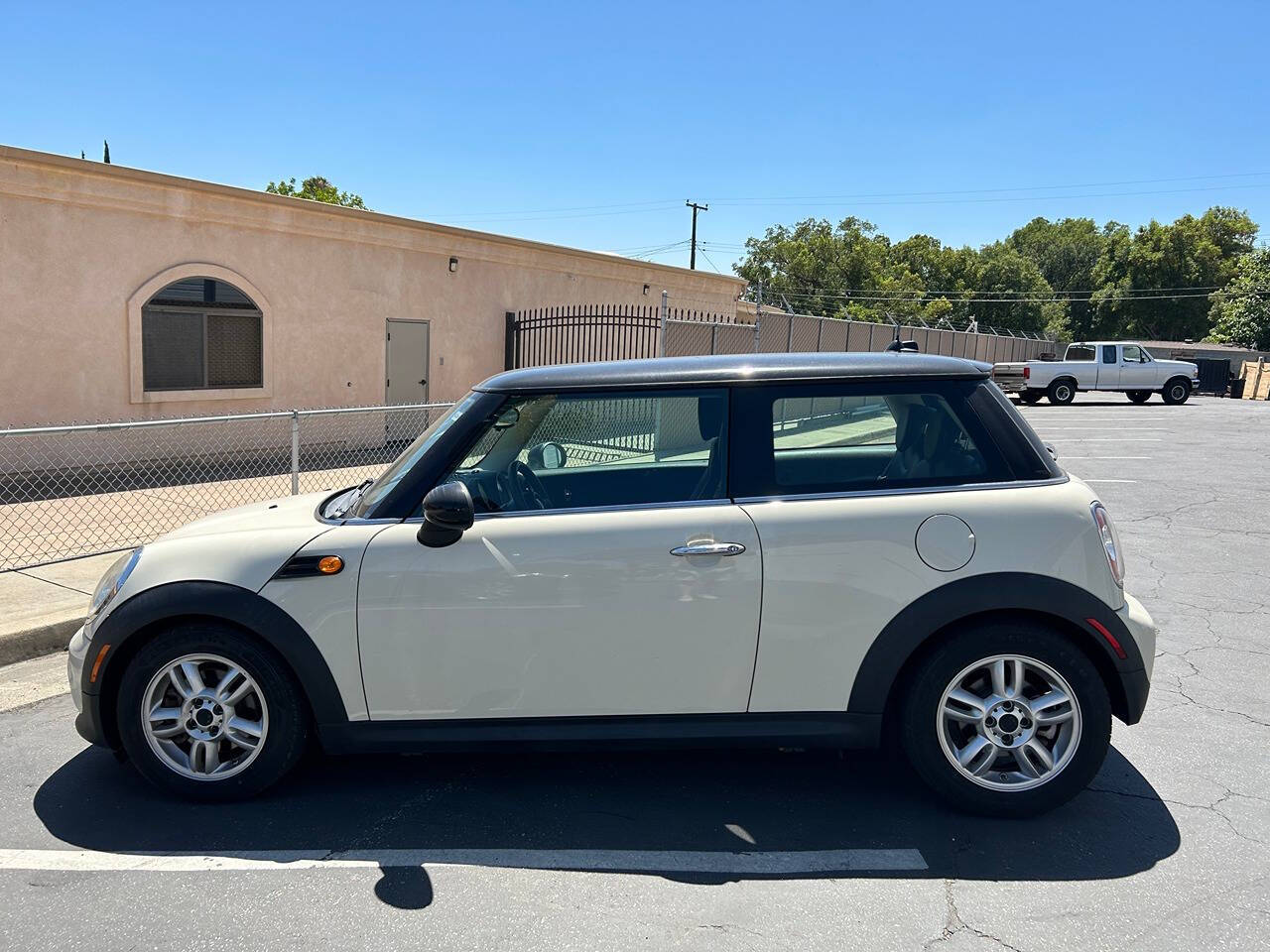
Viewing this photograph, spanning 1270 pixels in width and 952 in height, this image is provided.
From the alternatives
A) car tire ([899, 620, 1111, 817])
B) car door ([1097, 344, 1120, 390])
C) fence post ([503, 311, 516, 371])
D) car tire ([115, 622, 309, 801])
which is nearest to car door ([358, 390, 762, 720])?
car tire ([115, 622, 309, 801])

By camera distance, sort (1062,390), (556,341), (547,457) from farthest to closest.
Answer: (1062,390) < (556,341) < (547,457)

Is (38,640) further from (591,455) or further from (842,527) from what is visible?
(842,527)

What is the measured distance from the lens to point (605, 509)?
373cm

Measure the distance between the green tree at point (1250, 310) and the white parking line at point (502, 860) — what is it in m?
57.9

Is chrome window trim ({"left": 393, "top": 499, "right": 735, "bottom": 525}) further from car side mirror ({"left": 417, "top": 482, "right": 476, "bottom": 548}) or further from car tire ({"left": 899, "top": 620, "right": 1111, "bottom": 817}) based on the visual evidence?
car tire ({"left": 899, "top": 620, "right": 1111, "bottom": 817})

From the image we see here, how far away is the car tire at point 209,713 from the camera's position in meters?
3.75

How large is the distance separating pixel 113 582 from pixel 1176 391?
107 ft

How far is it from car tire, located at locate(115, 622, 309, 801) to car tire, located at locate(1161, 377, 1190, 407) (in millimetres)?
31971

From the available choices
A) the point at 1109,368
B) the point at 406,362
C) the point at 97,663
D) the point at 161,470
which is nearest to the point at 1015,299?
the point at 1109,368

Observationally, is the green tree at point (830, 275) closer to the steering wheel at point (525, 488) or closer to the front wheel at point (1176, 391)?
the front wheel at point (1176, 391)

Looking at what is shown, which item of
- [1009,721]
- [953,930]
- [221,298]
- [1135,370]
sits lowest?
[953,930]

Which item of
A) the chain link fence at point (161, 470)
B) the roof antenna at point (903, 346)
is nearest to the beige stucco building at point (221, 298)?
the chain link fence at point (161, 470)

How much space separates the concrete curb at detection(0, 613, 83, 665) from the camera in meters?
5.57

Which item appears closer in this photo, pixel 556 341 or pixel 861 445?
pixel 861 445
